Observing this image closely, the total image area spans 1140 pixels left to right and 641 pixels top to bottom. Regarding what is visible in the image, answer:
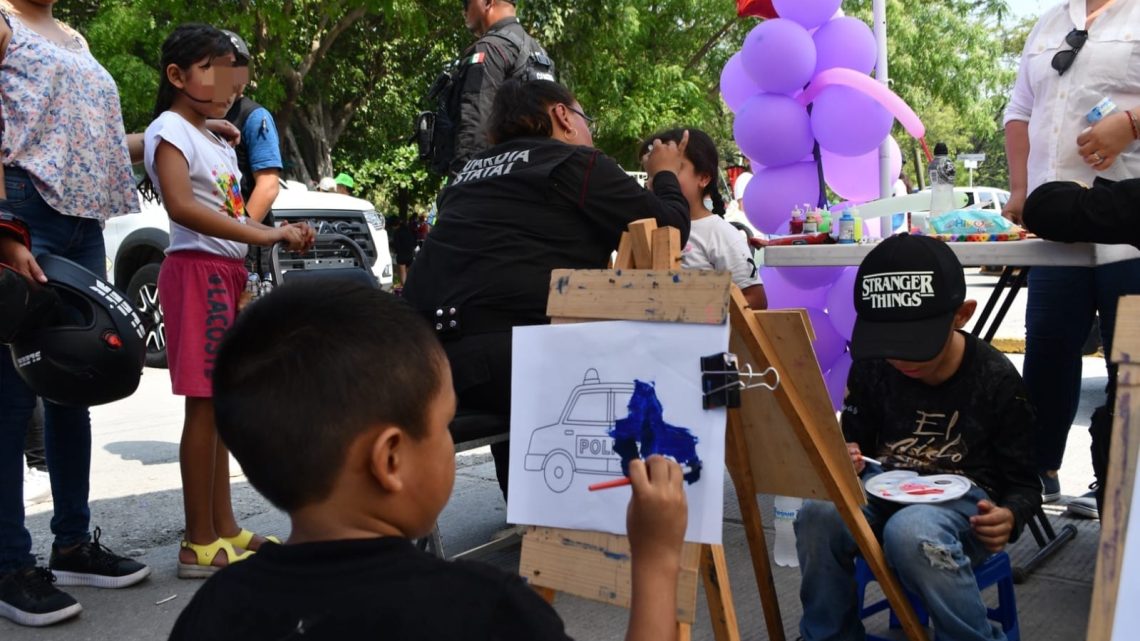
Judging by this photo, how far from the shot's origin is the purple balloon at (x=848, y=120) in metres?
4.90

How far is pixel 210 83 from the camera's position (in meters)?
3.46

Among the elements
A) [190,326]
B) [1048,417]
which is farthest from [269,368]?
[1048,417]

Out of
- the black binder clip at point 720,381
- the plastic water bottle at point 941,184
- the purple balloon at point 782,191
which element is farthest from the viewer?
the purple balloon at point 782,191

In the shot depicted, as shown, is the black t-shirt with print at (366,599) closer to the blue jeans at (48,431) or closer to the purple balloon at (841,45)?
the blue jeans at (48,431)

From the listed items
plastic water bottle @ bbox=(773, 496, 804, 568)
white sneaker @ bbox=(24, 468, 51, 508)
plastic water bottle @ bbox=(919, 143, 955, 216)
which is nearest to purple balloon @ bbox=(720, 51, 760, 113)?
plastic water bottle @ bbox=(919, 143, 955, 216)

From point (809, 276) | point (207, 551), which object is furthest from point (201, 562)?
point (809, 276)

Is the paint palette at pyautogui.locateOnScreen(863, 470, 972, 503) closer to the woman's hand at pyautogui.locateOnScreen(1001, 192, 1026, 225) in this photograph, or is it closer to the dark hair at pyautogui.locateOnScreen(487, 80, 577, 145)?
the woman's hand at pyautogui.locateOnScreen(1001, 192, 1026, 225)

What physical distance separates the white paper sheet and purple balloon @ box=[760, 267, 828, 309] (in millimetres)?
2680

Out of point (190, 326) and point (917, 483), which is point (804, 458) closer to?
point (917, 483)

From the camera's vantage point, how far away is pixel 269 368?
53.9 inches

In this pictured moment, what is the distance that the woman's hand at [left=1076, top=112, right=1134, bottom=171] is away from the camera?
2861 millimetres

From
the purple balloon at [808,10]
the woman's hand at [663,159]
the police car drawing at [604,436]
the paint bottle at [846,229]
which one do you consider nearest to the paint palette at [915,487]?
the police car drawing at [604,436]

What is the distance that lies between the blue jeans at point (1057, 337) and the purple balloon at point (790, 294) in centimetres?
140

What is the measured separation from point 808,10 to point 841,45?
23cm
